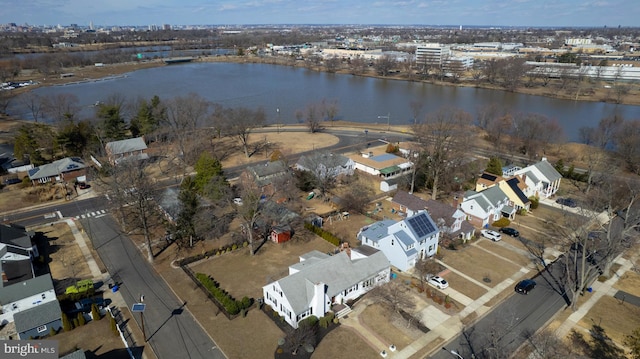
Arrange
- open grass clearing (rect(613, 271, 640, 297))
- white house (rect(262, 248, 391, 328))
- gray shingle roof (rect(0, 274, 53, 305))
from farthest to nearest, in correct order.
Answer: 1. open grass clearing (rect(613, 271, 640, 297))
2. gray shingle roof (rect(0, 274, 53, 305))
3. white house (rect(262, 248, 391, 328))

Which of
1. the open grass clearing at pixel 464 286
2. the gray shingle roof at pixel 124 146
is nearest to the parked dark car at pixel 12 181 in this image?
the gray shingle roof at pixel 124 146

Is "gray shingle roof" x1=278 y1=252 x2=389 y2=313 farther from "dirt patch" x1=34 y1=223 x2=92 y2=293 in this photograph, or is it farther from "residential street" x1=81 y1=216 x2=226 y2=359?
"dirt patch" x1=34 y1=223 x2=92 y2=293

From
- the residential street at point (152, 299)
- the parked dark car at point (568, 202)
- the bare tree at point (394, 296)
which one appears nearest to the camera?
the residential street at point (152, 299)

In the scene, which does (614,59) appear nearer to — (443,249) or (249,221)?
(443,249)

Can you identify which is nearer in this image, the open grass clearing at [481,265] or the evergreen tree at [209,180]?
the open grass clearing at [481,265]

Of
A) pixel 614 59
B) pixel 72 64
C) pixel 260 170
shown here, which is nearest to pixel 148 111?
pixel 260 170

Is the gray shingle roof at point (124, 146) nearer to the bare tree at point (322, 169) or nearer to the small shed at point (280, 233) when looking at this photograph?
the bare tree at point (322, 169)

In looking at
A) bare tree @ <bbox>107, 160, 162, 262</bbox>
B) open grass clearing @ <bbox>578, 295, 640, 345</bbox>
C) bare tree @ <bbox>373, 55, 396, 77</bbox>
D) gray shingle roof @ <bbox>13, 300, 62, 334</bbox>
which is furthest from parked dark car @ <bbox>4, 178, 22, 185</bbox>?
bare tree @ <bbox>373, 55, 396, 77</bbox>
